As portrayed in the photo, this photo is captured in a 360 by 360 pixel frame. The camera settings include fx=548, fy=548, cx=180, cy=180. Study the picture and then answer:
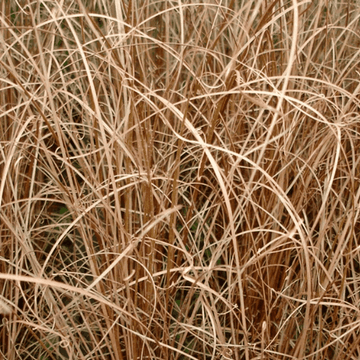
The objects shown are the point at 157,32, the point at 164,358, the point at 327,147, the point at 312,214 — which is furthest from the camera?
the point at 157,32

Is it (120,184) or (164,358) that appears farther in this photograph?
(120,184)

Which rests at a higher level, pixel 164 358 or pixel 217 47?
pixel 217 47

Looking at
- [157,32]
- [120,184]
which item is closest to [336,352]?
[120,184]

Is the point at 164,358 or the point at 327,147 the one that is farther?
the point at 327,147

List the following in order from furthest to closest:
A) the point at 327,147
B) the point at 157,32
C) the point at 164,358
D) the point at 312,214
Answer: the point at 157,32 → the point at 312,214 → the point at 327,147 → the point at 164,358

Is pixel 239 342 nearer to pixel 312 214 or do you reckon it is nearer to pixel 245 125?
pixel 312 214

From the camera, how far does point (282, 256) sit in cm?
90

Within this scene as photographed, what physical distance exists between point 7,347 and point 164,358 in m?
0.27

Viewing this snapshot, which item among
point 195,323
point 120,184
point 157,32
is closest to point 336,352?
point 195,323

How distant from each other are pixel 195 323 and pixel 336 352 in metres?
0.23

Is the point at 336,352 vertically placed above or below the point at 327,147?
below

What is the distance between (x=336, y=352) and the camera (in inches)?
34.0

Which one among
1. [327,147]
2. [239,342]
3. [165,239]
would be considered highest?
[327,147]

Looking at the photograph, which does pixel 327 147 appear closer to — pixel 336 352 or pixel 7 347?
pixel 336 352
